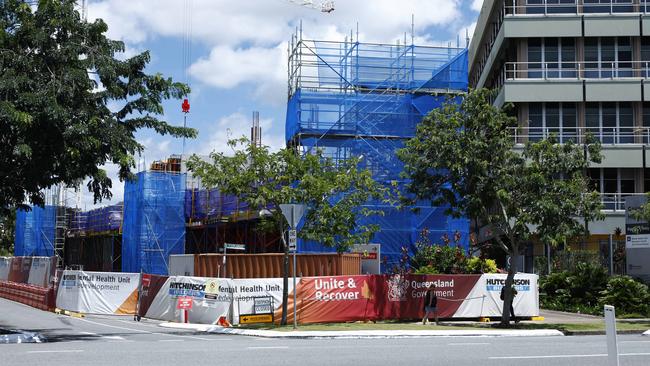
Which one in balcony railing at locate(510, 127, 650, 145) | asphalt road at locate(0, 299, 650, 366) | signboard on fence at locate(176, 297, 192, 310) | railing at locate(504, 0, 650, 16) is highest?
railing at locate(504, 0, 650, 16)

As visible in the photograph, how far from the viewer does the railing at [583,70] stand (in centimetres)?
4344

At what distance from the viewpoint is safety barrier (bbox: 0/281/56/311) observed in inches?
1341

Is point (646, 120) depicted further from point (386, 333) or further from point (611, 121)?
point (386, 333)

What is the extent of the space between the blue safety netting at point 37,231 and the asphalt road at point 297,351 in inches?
1612

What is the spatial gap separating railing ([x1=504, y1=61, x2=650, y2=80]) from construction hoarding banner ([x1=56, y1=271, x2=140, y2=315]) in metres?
23.3

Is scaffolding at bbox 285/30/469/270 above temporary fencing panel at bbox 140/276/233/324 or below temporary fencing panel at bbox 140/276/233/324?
above

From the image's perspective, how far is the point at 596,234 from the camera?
42812 mm

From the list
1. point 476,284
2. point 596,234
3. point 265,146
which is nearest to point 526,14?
point 596,234

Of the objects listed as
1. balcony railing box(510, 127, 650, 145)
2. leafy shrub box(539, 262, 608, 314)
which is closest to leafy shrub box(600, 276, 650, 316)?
leafy shrub box(539, 262, 608, 314)

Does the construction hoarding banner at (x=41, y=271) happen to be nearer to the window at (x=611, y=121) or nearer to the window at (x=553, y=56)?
the window at (x=553, y=56)

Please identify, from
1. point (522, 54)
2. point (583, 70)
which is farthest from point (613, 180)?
point (522, 54)

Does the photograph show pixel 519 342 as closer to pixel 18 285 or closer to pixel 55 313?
pixel 55 313

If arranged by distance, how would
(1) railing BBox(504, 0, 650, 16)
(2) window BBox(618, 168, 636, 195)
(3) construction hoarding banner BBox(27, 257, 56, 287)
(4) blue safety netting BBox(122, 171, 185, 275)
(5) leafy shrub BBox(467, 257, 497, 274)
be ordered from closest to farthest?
1. (5) leafy shrub BBox(467, 257, 497, 274)
2. (3) construction hoarding banner BBox(27, 257, 56, 287)
3. (2) window BBox(618, 168, 636, 195)
4. (1) railing BBox(504, 0, 650, 16)
5. (4) blue safety netting BBox(122, 171, 185, 275)

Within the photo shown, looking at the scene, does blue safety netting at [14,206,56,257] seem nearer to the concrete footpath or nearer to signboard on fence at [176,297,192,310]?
signboard on fence at [176,297,192,310]
